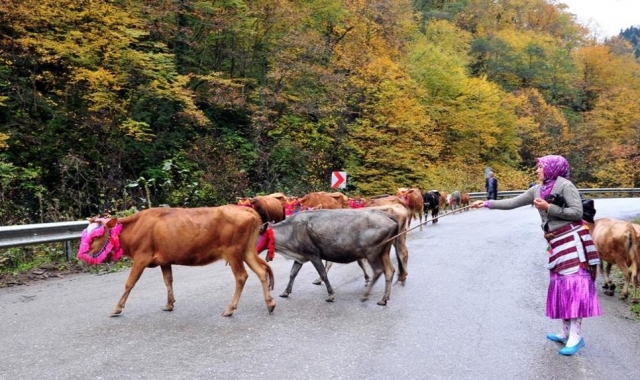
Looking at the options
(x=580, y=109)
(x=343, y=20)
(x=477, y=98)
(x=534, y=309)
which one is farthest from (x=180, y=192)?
(x=580, y=109)

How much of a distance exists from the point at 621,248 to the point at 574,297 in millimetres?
3767

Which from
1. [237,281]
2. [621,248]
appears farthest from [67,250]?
[621,248]

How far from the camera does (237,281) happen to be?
6793 mm

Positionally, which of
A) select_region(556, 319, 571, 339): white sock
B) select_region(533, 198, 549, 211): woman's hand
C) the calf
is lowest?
the calf

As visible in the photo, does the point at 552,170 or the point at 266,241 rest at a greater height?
the point at 552,170

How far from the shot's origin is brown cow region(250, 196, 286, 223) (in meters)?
10.1

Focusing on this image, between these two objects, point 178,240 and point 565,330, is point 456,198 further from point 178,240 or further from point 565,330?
point 178,240

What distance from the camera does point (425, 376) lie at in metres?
4.76

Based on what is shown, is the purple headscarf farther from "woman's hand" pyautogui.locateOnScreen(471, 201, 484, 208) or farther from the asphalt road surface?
the asphalt road surface

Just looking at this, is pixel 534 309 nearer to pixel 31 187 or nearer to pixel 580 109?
pixel 31 187

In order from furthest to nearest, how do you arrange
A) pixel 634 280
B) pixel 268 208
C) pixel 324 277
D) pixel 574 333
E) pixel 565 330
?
pixel 268 208 < pixel 634 280 < pixel 324 277 < pixel 565 330 < pixel 574 333

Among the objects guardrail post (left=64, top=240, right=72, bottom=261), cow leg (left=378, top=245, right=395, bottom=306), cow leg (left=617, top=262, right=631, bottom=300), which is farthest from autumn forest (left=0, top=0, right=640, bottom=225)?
cow leg (left=617, top=262, right=631, bottom=300)

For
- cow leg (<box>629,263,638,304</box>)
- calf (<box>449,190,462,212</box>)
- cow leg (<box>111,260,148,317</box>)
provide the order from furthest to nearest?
calf (<box>449,190,462,212</box>), cow leg (<box>629,263,638,304</box>), cow leg (<box>111,260,148,317</box>)

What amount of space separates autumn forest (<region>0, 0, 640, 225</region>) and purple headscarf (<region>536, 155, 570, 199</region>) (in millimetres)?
9597
